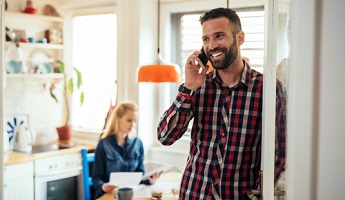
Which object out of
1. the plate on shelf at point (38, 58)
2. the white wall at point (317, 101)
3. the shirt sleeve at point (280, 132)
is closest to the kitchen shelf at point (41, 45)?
the plate on shelf at point (38, 58)

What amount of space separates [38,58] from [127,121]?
160cm

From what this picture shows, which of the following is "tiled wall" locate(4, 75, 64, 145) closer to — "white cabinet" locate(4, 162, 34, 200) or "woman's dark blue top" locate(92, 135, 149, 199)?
"white cabinet" locate(4, 162, 34, 200)

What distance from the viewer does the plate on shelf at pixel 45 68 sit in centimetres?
459

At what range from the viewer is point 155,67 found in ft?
9.59

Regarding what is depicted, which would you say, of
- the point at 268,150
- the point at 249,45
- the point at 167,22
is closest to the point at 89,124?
the point at 167,22

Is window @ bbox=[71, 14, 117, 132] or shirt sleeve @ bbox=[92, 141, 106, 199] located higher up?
window @ bbox=[71, 14, 117, 132]

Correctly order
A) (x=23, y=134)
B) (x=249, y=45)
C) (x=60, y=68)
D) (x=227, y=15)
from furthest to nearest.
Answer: (x=60, y=68)
(x=23, y=134)
(x=249, y=45)
(x=227, y=15)

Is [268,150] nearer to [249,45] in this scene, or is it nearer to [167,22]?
[249,45]

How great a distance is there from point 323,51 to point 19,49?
380 centimetres

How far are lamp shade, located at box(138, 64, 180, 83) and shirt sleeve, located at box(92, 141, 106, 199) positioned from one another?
841 millimetres

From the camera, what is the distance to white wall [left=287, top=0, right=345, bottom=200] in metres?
0.97

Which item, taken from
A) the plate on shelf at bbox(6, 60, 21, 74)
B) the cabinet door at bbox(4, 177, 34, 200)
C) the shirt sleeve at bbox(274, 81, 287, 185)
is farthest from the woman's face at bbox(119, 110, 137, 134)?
the shirt sleeve at bbox(274, 81, 287, 185)

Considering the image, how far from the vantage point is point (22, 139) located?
13.7 feet

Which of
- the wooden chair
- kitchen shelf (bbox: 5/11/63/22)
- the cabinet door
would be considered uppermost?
kitchen shelf (bbox: 5/11/63/22)
